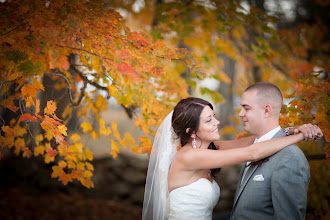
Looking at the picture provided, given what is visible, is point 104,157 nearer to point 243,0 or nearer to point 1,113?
point 1,113

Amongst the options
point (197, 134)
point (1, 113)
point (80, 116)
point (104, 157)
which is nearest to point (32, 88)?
point (1, 113)

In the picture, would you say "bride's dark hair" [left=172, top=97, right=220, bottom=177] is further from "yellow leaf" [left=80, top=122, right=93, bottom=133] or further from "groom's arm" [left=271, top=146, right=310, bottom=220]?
"yellow leaf" [left=80, top=122, right=93, bottom=133]

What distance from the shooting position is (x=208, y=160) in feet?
8.45

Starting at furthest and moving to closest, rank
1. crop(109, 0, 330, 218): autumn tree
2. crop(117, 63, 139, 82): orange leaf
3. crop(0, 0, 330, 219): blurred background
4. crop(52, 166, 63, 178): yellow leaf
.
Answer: crop(52, 166, 63, 178): yellow leaf < crop(0, 0, 330, 219): blurred background < crop(109, 0, 330, 218): autumn tree < crop(117, 63, 139, 82): orange leaf

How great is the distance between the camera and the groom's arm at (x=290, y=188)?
2232mm

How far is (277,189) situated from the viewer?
227 centimetres

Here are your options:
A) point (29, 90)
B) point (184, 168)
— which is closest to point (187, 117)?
point (184, 168)

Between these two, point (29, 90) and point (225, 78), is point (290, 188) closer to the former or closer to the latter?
point (29, 90)

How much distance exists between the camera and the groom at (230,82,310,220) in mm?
2242

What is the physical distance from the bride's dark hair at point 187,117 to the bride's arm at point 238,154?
24 cm

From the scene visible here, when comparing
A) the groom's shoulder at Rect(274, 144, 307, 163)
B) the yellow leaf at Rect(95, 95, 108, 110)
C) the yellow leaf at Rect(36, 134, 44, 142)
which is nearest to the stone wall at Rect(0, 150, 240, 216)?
the yellow leaf at Rect(36, 134, 44, 142)

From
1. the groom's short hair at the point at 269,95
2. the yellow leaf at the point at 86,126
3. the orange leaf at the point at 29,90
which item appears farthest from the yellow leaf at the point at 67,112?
the groom's short hair at the point at 269,95

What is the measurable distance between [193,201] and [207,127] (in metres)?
0.68

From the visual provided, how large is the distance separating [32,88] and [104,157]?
309cm
